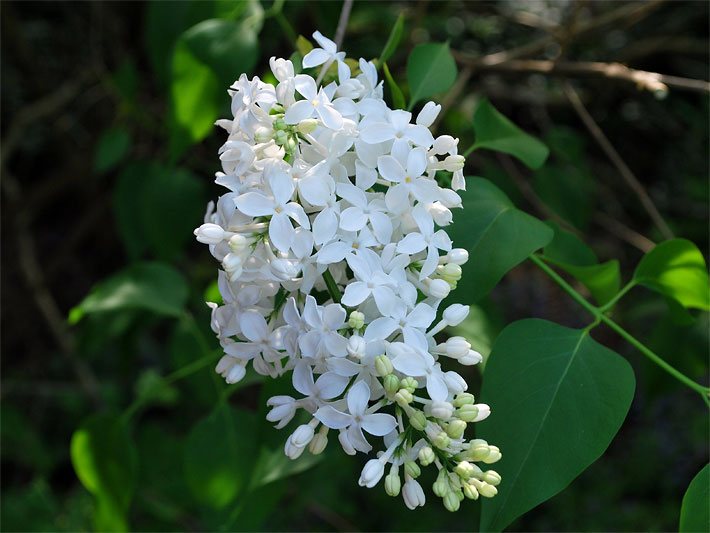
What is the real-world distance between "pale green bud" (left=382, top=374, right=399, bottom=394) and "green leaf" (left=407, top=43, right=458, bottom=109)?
1.37 ft

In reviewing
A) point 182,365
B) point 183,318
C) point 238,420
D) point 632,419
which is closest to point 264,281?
point 238,420

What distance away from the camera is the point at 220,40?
104 cm

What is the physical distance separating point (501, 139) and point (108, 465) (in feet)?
2.42

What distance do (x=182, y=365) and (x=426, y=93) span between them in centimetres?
65

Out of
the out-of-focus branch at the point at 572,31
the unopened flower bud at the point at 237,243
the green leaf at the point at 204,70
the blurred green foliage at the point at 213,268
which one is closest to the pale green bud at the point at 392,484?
the blurred green foliage at the point at 213,268

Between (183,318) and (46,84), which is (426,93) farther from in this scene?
(46,84)

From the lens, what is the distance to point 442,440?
60 centimetres

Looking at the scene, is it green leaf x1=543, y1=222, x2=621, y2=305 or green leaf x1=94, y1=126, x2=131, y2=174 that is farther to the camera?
green leaf x1=94, y1=126, x2=131, y2=174

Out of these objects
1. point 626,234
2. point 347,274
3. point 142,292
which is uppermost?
point 347,274

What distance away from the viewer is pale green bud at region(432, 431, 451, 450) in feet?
1.98

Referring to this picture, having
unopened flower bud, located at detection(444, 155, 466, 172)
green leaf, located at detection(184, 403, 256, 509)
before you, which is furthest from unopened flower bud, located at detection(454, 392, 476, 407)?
green leaf, located at detection(184, 403, 256, 509)

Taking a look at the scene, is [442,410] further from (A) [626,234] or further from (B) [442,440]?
(A) [626,234]

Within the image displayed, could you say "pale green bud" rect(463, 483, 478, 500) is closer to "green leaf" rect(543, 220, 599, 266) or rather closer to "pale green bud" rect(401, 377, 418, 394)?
"pale green bud" rect(401, 377, 418, 394)

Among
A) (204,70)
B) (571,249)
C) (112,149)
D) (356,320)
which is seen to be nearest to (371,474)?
(356,320)
